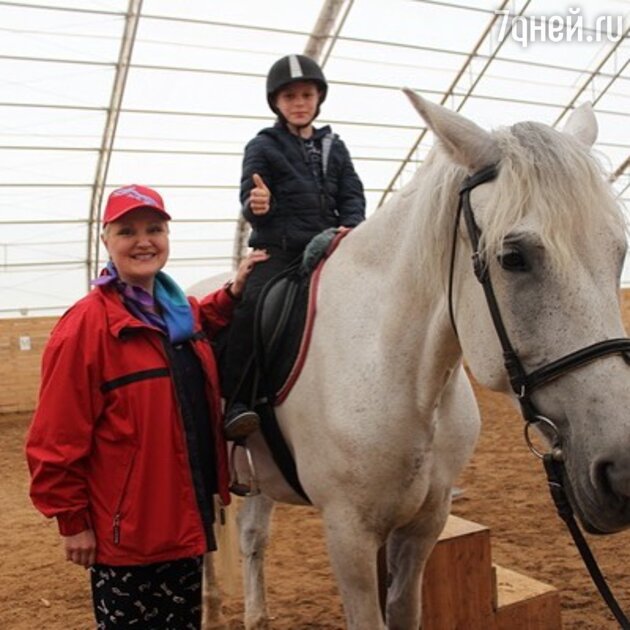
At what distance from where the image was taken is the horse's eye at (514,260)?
145cm

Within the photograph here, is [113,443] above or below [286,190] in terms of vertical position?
below

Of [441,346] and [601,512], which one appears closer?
[601,512]

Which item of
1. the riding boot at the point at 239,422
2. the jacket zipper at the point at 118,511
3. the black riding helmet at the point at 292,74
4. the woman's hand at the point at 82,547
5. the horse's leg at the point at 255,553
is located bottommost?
the horse's leg at the point at 255,553

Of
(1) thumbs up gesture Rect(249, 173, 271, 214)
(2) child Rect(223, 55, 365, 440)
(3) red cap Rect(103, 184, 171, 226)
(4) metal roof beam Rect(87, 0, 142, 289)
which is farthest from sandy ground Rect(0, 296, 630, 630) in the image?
(4) metal roof beam Rect(87, 0, 142, 289)

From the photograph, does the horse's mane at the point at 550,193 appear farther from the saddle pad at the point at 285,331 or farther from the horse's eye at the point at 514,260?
the saddle pad at the point at 285,331

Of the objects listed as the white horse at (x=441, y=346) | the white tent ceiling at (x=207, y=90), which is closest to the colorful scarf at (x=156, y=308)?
the white horse at (x=441, y=346)

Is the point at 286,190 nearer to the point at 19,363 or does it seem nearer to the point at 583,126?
the point at 583,126

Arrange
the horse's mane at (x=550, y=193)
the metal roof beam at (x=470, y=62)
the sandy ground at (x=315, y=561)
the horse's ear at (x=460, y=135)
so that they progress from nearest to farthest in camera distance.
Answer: the horse's mane at (x=550, y=193) → the horse's ear at (x=460, y=135) → the sandy ground at (x=315, y=561) → the metal roof beam at (x=470, y=62)

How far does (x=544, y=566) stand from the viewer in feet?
13.1

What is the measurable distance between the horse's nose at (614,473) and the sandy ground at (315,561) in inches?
87.7

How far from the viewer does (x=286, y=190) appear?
8.59ft

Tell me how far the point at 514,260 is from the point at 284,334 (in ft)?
3.35

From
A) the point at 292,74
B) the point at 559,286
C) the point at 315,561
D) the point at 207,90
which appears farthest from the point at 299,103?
the point at 207,90

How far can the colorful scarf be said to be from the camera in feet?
6.61
